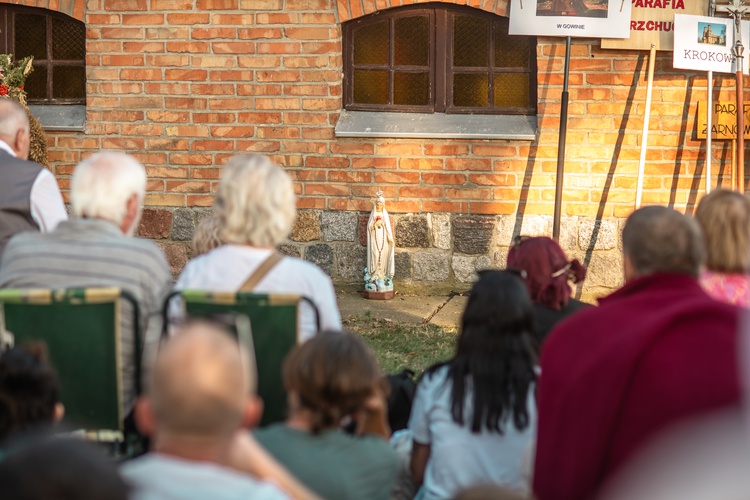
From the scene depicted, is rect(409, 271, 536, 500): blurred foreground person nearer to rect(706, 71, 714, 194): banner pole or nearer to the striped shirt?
the striped shirt

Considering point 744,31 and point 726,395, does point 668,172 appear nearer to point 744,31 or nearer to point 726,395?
point 744,31

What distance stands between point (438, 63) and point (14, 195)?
4649 mm

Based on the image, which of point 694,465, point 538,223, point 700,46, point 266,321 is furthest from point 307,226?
point 694,465

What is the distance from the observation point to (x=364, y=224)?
8312 mm

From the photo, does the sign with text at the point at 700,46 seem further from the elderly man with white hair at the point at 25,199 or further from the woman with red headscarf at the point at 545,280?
the elderly man with white hair at the point at 25,199

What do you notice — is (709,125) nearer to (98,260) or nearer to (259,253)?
(259,253)

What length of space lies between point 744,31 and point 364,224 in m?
3.27

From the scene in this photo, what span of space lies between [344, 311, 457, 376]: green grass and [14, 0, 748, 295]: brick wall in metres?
1.13

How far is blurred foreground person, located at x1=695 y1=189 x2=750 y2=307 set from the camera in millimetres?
3309

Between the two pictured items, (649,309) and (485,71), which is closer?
(649,309)

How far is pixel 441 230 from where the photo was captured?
8289mm

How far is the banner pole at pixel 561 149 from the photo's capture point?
7770 mm

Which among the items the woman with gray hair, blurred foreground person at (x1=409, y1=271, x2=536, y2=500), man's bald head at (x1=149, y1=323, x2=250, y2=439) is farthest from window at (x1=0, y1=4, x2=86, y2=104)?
man's bald head at (x1=149, y1=323, x2=250, y2=439)

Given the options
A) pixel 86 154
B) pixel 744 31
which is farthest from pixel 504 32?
pixel 86 154
